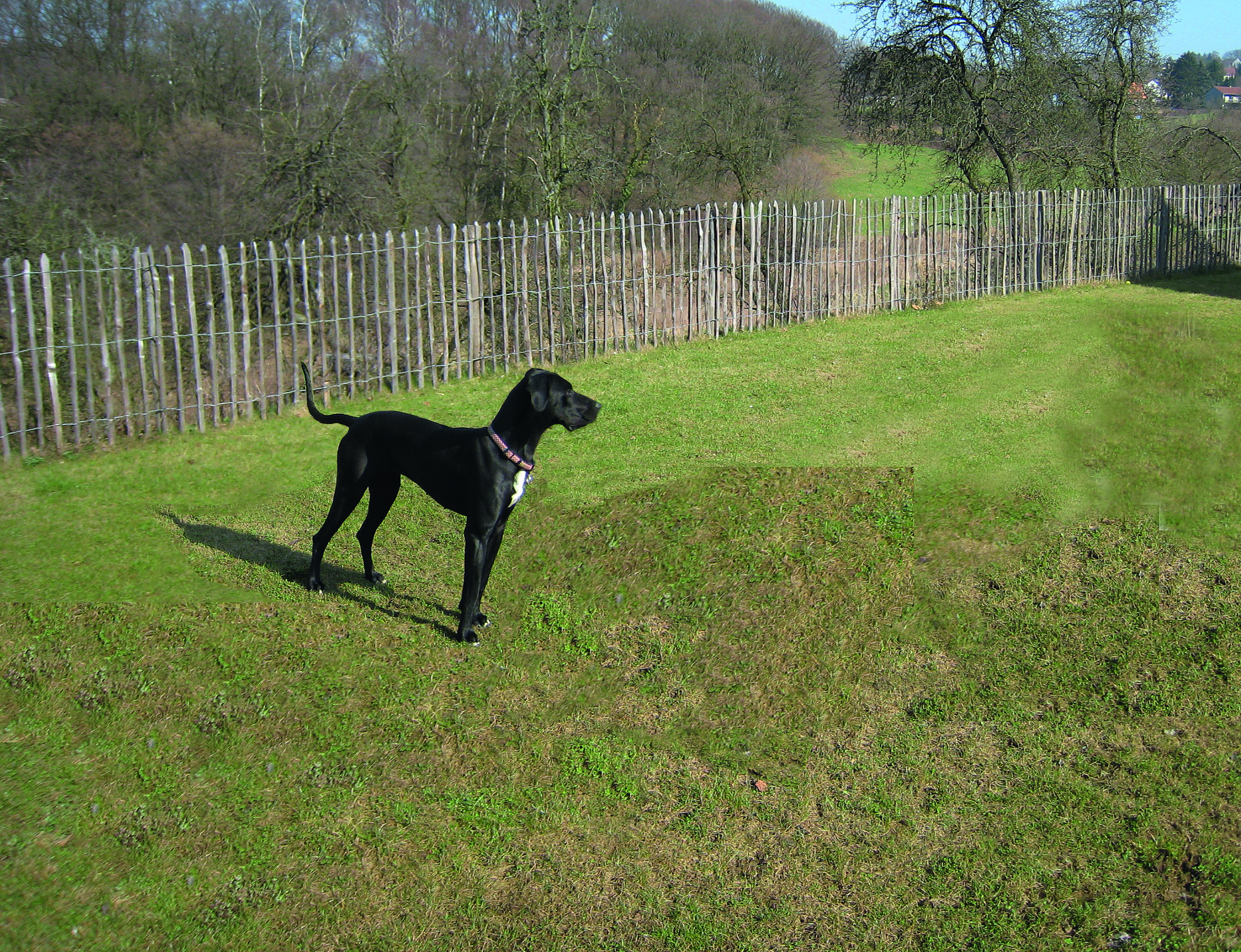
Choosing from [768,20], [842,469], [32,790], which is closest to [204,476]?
[32,790]

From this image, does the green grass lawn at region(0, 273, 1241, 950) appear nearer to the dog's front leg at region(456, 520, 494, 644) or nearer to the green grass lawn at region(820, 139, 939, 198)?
the dog's front leg at region(456, 520, 494, 644)

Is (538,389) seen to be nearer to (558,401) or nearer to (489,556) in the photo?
(558,401)

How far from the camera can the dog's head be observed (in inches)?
222

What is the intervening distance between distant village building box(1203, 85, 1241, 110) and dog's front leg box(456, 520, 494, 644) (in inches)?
1589

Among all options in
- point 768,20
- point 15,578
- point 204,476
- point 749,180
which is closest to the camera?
point 15,578

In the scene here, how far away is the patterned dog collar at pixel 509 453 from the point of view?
575 centimetres

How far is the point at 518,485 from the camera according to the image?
19.1 feet

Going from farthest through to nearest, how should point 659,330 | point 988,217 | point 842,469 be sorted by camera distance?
1. point 988,217
2. point 659,330
3. point 842,469

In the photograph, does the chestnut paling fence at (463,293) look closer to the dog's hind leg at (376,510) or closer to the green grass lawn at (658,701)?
the green grass lawn at (658,701)

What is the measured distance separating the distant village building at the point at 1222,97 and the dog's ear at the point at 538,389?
40.1m

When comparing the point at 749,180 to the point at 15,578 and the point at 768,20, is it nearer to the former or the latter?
the point at 768,20

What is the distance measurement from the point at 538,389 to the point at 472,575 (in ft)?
3.82

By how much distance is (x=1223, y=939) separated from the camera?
12.7 feet

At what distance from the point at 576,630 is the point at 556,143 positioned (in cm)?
1624
